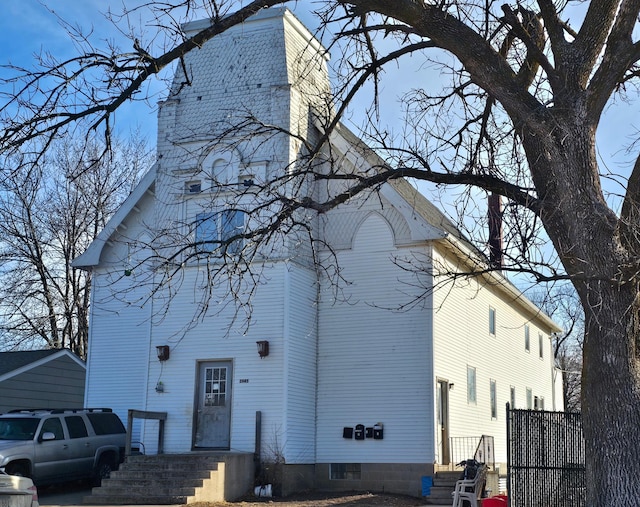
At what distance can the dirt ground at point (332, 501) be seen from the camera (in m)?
16.7

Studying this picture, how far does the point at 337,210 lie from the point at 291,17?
5274mm

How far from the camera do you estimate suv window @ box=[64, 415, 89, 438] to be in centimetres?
1869

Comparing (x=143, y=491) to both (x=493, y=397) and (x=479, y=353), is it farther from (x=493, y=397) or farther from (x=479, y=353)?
(x=493, y=397)

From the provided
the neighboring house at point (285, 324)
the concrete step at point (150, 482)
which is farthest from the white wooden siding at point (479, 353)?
the concrete step at point (150, 482)

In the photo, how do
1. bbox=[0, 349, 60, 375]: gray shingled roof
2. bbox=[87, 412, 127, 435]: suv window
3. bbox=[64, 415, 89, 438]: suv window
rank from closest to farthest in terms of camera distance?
bbox=[64, 415, 89, 438]: suv window < bbox=[87, 412, 127, 435]: suv window < bbox=[0, 349, 60, 375]: gray shingled roof

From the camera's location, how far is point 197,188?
21.1m

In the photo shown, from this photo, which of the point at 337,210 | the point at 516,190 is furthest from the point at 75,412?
the point at 516,190

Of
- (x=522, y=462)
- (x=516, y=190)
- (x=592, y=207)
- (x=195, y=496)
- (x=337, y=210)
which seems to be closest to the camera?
(x=592, y=207)

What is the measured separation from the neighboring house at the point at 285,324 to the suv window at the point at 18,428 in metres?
3.04

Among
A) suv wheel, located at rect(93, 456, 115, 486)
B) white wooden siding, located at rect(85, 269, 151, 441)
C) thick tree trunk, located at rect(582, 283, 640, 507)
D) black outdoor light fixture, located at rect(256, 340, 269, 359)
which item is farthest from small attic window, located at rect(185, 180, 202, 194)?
thick tree trunk, located at rect(582, 283, 640, 507)

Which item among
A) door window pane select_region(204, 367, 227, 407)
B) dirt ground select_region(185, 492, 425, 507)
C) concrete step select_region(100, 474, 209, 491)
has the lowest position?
dirt ground select_region(185, 492, 425, 507)

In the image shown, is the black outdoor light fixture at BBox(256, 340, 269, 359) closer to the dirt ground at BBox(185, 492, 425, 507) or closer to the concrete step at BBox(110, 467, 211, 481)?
the concrete step at BBox(110, 467, 211, 481)

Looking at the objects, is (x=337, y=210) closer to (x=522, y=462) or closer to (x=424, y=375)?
(x=424, y=375)

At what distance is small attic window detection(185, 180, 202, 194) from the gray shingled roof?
809 centimetres
